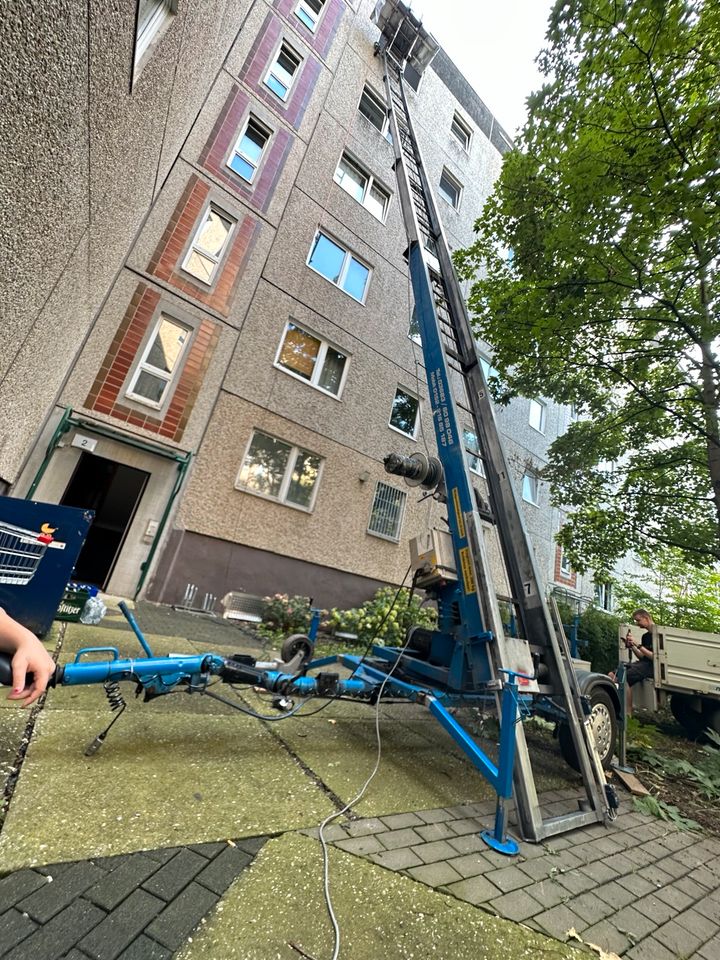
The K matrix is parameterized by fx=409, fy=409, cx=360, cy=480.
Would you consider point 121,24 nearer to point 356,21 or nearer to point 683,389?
point 683,389

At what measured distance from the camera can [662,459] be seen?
9.42 m

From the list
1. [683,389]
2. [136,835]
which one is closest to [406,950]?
[136,835]

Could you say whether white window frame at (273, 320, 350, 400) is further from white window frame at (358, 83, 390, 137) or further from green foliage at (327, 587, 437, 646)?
white window frame at (358, 83, 390, 137)

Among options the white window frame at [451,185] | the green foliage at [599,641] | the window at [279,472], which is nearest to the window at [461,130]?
the white window frame at [451,185]

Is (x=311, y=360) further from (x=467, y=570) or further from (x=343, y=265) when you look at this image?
(x=467, y=570)

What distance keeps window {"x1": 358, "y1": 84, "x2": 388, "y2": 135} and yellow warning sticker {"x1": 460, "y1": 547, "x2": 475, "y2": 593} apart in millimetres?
15596

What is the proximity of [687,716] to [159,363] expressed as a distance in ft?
37.0

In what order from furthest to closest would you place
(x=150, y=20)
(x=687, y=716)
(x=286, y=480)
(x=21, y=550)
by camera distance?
(x=286, y=480), (x=687, y=716), (x=21, y=550), (x=150, y=20)

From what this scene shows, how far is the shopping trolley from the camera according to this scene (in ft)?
11.5

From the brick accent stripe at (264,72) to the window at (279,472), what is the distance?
29.0 ft

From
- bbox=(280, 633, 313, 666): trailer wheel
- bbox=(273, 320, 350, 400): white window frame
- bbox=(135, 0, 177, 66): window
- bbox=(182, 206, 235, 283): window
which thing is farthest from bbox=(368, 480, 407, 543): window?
bbox=(135, 0, 177, 66): window

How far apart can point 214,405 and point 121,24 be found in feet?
22.0

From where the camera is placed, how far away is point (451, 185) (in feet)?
53.0

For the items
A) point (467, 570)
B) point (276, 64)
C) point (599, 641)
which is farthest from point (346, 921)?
point (276, 64)
